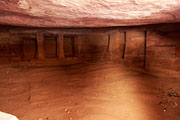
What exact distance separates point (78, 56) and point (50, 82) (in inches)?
103

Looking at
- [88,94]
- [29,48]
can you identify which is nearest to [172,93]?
[88,94]

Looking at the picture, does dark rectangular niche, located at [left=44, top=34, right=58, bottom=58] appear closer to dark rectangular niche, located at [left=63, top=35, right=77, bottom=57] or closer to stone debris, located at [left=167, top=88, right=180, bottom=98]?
dark rectangular niche, located at [left=63, top=35, right=77, bottom=57]

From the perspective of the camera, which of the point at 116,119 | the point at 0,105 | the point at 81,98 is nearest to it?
the point at 116,119

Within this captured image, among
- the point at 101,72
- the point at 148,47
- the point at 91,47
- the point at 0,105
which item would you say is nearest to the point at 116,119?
the point at 101,72

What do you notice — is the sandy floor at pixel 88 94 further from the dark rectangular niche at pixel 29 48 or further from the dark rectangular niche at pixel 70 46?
the dark rectangular niche at pixel 70 46

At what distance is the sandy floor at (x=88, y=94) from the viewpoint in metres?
2.63

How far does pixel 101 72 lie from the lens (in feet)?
16.0

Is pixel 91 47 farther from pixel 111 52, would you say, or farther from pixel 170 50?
pixel 170 50

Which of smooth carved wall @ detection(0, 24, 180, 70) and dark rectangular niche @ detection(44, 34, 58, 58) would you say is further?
Result: dark rectangular niche @ detection(44, 34, 58, 58)

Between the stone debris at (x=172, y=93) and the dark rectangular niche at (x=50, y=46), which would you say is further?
the dark rectangular niche at (x=50, y=46)

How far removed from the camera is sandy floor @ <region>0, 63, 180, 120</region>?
263 centimetres

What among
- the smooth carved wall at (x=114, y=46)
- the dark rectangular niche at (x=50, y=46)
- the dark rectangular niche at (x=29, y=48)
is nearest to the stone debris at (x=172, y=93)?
the smooth carved wall at (x=114, y=46)

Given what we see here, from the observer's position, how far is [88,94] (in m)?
3.46

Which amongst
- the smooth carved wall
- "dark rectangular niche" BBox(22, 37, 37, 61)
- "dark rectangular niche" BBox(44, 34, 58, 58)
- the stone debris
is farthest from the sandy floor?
"dark rectangular niche" BBox(44, 34, 58, 58)
